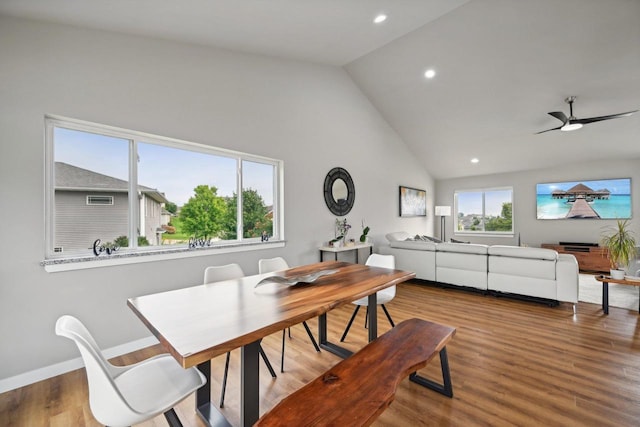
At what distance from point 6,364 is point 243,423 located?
2.00m

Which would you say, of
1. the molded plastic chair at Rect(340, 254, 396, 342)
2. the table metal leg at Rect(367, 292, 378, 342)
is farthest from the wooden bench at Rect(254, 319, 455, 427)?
the molded plastic chair at Rect(340, 254, 396, 342)

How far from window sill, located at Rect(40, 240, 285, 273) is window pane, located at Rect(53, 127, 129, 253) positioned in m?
0.16

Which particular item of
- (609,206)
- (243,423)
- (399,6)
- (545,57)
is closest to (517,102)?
(545,57)

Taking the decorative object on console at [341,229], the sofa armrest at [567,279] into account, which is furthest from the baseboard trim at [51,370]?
the sofa armrest at [567,279]

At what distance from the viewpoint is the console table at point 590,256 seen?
566cm

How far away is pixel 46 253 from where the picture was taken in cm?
214

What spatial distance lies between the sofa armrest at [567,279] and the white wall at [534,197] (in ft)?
12.9

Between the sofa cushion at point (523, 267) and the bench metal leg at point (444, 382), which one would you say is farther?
the sofa cushion at point (523, 267)

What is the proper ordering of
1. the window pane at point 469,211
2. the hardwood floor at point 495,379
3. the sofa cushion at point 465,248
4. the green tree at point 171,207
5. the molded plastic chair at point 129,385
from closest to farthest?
the molded plastic chair at point 129,385 < the hardwood floor at point 495,379 < the green tree at point 171,207 < the sofa cushion at point 465,248 < the window pane at point 469,211

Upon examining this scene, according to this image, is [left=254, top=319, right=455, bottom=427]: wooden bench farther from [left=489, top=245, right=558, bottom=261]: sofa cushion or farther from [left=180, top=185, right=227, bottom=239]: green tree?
[left=489, top=245, right=558, bottom=261]: sofa cushion

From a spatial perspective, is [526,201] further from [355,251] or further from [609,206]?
[355,251]

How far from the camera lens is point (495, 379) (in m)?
2.05

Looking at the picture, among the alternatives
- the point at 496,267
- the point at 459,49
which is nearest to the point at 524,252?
the point at 496,267

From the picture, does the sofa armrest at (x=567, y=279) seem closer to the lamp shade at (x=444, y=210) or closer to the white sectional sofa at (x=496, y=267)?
the white sectional sofa at (x=496, y=267)
